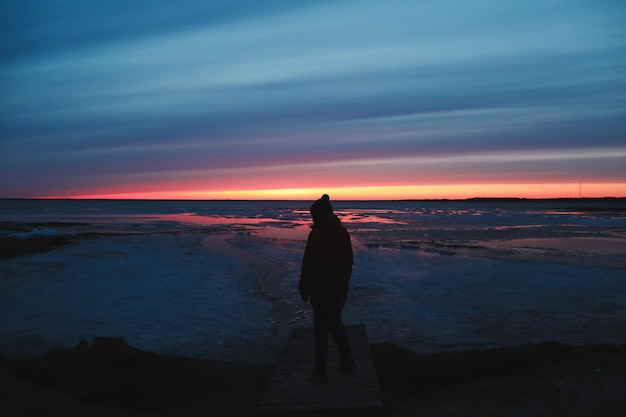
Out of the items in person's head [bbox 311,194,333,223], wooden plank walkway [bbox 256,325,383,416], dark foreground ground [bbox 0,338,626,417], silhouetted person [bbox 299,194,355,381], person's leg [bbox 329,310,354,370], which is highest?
person's head [bbox 311,194,333,223]

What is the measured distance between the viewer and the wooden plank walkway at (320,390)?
5.20m

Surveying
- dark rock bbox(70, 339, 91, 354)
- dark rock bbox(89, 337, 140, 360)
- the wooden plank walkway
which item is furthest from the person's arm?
dark rock bbox(70, 339, 91, 354)

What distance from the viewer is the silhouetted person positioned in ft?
18.9

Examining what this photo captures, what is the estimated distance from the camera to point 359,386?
5.72 m

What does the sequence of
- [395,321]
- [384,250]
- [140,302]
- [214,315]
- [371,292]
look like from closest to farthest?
[395,321] → [214,315] → [140,302] → [371,292] → [384,250]

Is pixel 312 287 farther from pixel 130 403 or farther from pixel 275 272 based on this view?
pixel 275 272

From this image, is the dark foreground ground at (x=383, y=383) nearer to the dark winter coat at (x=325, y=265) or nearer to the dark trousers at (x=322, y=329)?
the dark trousers at (x=322, y=329)

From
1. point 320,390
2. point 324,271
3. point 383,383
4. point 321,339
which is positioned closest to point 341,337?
point 321,339

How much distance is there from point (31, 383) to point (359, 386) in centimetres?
389

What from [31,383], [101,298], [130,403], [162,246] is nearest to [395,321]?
[130,403]

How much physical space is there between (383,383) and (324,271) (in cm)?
202

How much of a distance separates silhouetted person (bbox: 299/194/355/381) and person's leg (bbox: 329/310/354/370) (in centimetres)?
5

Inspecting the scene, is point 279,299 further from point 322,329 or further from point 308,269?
point 308,269

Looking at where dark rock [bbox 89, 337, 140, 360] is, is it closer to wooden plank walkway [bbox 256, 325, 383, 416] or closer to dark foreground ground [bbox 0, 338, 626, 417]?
dark foreground ground [bbox 0, 338, 626, 417]
